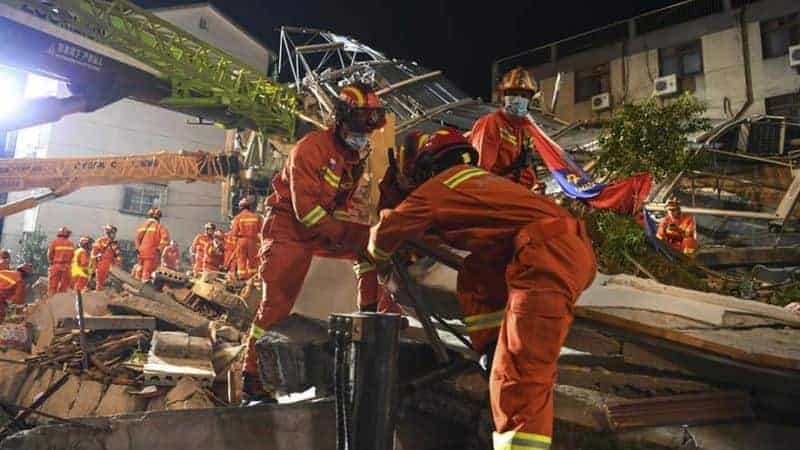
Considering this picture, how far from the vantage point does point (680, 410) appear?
7.82 feet

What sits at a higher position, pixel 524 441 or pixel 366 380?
pixel 366 380

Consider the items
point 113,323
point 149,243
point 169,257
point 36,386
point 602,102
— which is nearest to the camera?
point 36,386

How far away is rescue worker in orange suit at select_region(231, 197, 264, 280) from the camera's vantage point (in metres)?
10.7

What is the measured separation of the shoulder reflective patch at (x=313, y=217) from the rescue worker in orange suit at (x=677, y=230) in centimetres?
679

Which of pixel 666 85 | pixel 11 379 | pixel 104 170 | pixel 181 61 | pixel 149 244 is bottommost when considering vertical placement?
pixel 11 379

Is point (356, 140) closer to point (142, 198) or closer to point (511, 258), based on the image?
point (511, 258)

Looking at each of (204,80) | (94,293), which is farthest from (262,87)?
(94,293)

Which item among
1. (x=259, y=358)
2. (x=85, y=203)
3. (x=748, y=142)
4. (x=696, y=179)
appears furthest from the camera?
(x=85, y=203)

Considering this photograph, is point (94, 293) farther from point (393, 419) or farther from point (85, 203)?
point (85, 203)

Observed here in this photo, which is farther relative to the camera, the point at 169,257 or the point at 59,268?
the point at 169,257

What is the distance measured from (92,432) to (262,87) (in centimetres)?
891

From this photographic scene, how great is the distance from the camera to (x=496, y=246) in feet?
8.46

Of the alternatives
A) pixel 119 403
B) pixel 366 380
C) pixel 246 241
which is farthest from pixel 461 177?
pixel 246 241

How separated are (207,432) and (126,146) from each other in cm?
2196
